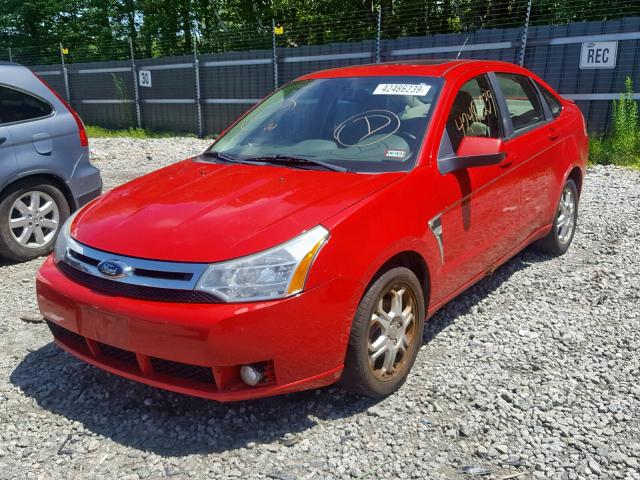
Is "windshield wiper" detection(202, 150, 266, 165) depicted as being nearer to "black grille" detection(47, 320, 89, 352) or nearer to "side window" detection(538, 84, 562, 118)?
"black grille" detection(47, 320, 89, 352)

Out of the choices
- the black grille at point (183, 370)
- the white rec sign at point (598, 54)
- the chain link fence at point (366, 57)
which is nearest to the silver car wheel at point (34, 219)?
the black grille at point (183, 370)

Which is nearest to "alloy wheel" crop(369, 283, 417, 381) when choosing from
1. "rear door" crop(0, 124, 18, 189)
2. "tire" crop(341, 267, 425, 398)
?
"tire" crop(341, 267, 425, 398)

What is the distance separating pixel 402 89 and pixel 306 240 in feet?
5.15

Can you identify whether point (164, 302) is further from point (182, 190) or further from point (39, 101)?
point (39, 101)

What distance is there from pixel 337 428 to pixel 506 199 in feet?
6.59

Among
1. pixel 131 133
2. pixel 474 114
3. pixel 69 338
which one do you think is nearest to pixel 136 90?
pixel 131 133

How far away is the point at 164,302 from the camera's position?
2.58 metres

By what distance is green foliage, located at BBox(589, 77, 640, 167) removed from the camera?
9445 mm

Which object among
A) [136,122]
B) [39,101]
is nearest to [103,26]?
[136,122]

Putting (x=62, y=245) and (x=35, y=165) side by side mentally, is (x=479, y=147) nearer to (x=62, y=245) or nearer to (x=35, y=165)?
(x=62, y=245)

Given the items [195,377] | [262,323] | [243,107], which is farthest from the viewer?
[243,107]

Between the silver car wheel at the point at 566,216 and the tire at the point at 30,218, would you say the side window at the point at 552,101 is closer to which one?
the silver car wheel at the point at 566,216

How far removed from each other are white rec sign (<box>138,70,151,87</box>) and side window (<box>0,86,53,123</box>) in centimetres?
1249

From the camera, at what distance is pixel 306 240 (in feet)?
8.57
